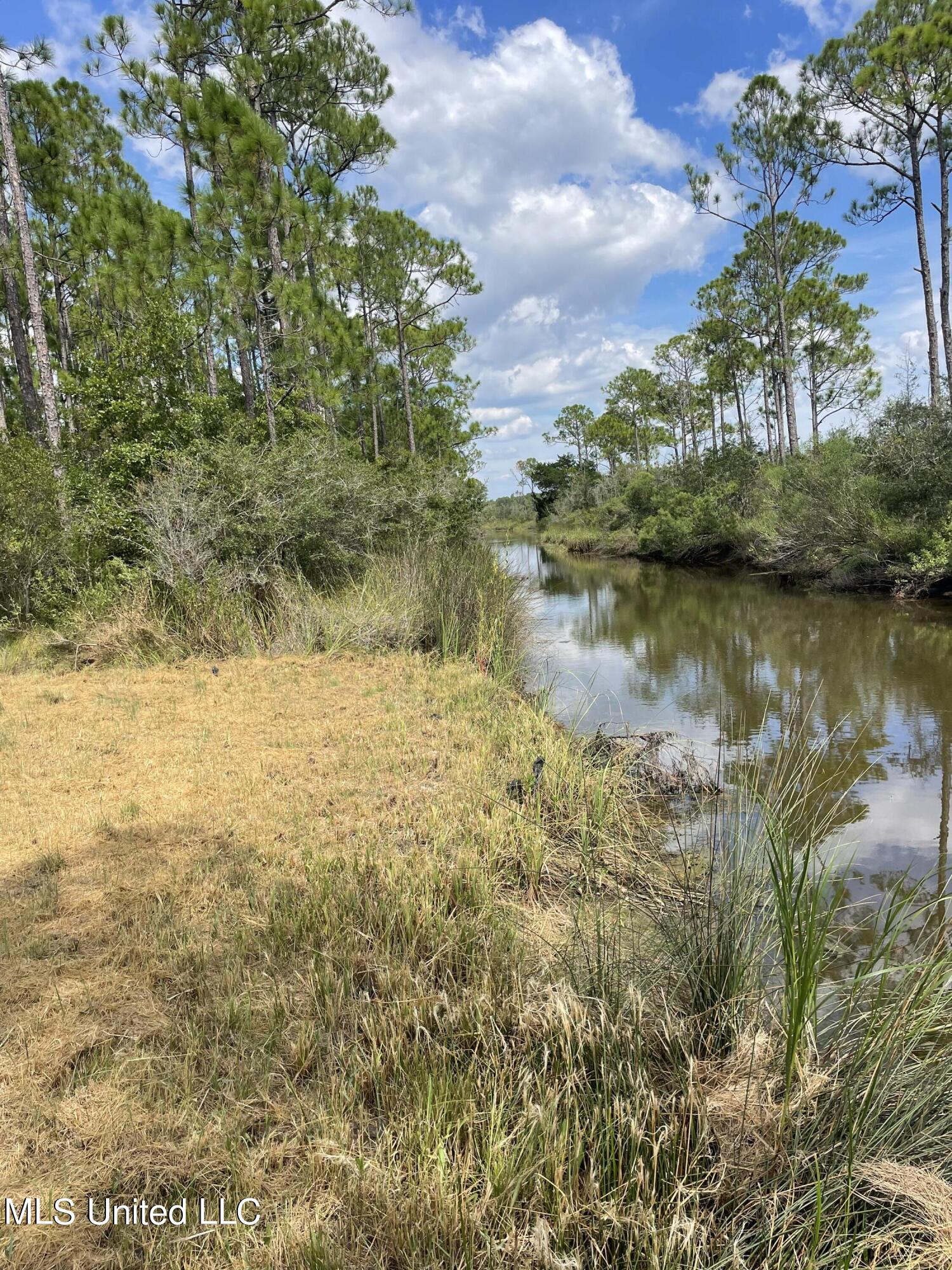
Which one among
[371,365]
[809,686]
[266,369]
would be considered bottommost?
[809,686]

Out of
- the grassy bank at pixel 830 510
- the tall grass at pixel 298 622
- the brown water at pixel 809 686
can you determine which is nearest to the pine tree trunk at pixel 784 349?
the grassy bank at pixel 830 510

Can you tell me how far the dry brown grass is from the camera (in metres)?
1.65

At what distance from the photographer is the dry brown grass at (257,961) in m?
1.65

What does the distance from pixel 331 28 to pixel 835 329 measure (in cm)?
2289

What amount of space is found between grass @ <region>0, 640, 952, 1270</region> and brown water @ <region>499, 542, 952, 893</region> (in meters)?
1.05

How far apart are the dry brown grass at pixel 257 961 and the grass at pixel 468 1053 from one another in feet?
0.04

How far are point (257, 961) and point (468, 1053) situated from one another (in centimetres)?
101

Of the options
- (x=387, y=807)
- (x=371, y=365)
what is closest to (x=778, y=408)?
(x=371, y=365)

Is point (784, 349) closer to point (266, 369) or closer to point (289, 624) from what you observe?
point (266, 369)

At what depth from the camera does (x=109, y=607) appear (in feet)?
27.1

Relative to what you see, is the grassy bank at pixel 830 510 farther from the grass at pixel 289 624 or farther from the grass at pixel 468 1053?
the grass at pixel 468 1053

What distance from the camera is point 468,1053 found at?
2.10 m

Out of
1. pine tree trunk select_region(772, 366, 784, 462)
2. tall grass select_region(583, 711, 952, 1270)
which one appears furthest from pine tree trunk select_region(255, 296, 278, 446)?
pine tree trunk select_region(772, 366, 784, 462)

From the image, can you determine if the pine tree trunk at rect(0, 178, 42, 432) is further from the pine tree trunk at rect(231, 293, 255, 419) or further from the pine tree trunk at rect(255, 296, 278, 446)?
the pine tree trunk at rect(255, 296, 278, 446)
